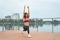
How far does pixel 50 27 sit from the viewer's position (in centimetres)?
1991

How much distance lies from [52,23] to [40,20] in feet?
3.46

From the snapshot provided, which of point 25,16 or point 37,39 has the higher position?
point 25,16

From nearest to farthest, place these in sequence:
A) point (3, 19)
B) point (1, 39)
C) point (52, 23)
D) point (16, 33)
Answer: point (1, 39) < point (16, 33) < point (52, 23) < point (3, 19)

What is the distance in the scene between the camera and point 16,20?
21328mm

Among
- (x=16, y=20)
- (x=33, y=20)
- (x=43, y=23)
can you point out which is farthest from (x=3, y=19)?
(x=43, y=23)

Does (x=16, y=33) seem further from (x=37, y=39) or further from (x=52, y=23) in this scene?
(x=52, y=23)

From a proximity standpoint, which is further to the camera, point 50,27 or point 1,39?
point 50,27

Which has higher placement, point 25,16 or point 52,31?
point 25,16

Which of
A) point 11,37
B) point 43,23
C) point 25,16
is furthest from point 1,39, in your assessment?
Answer: point 43,23

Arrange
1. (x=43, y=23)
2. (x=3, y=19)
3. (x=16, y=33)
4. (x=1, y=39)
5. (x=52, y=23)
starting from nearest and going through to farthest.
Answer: (x=1, y=39), (x=16, y=33), (x=43, y=23), (x=52, y=23), (x=3, y=19)

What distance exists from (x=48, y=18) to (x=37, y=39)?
17.3ft

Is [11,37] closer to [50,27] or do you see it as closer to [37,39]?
[37,39]

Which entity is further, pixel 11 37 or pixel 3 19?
pixel 3 19

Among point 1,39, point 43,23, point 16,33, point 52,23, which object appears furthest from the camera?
point 52,23
